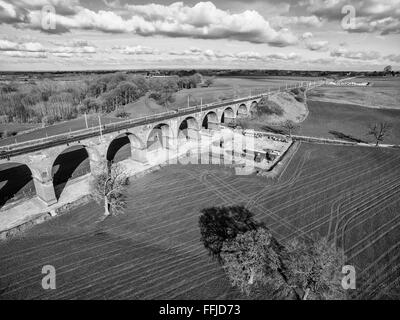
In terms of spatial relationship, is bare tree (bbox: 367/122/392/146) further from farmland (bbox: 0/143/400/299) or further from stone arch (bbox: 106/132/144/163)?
stone arch (bbox: 106/132/144/163)

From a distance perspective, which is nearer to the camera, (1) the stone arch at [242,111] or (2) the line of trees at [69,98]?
(1) the stone arch at [242,111]

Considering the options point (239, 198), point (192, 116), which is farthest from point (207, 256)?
point (192, 116)

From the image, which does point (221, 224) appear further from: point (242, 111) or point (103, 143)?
point (242, 111)

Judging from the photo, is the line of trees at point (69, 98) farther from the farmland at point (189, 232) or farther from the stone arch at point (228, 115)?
the farmland at point (189, 232)

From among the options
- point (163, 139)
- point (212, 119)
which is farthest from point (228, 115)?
point (163, 139)

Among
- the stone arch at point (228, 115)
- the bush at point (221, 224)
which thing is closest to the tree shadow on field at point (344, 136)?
the stone arch at point (228, 115)
